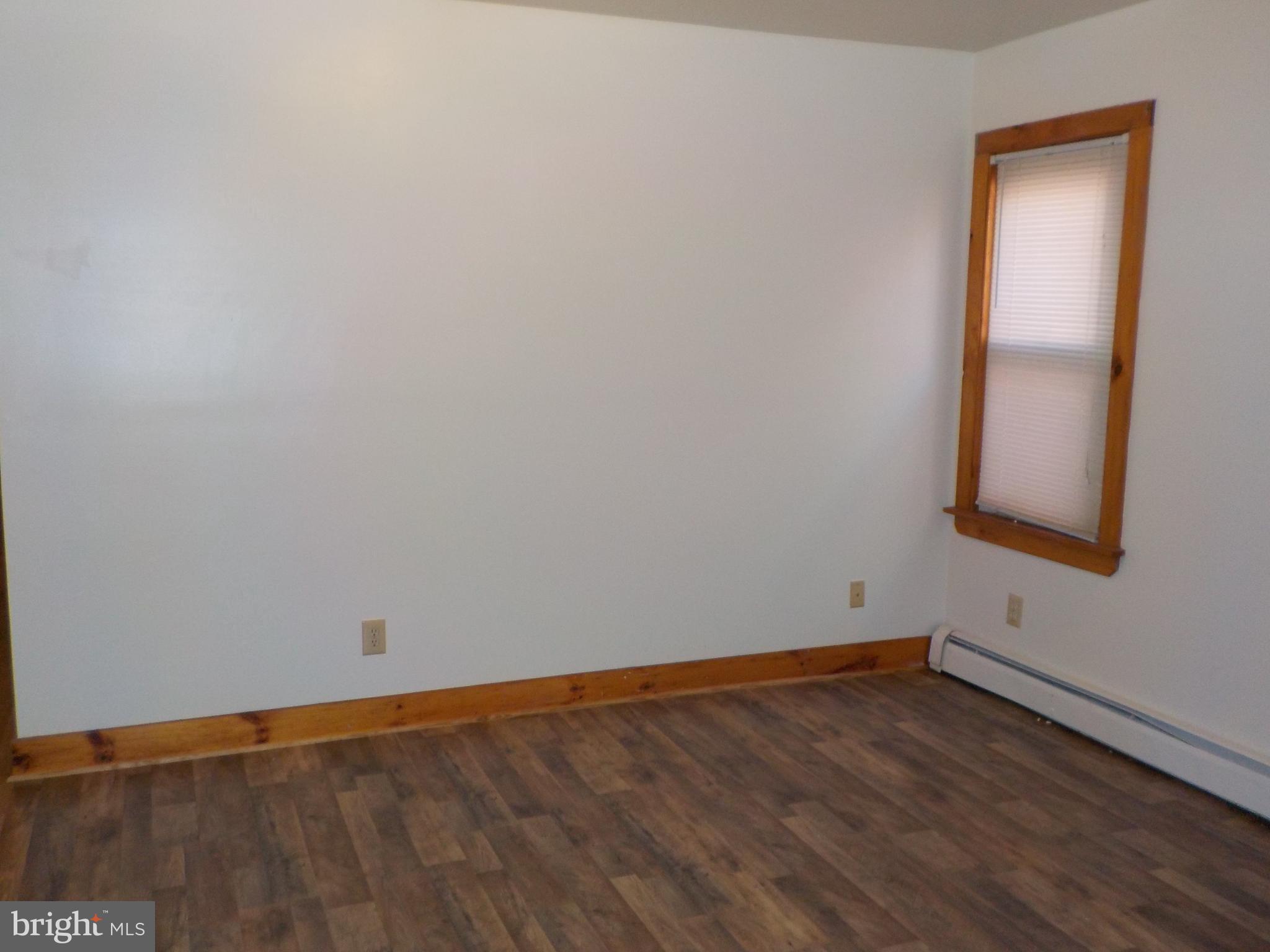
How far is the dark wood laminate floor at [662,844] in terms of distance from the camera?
260 cm

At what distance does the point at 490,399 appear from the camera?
371cm

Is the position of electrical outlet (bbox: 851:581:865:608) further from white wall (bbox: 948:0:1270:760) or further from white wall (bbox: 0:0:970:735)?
white wall (bbox: 948:0:1270:760)

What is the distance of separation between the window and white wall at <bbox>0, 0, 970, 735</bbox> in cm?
15

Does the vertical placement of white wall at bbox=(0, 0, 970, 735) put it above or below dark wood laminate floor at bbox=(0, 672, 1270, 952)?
above

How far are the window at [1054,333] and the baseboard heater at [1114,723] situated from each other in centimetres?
42

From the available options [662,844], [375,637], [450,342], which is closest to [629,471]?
[450,342]

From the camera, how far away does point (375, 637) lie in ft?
12.0

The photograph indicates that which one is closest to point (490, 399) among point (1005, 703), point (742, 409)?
point (742, 409)

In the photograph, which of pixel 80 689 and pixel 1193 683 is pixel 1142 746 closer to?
pixel 1193 683

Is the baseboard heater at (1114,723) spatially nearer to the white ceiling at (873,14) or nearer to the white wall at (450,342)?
the white wall at (450,342)

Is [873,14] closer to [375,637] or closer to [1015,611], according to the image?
[1015,611]

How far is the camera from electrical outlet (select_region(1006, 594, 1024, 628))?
13.4 ft

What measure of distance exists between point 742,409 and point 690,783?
53.7 inches

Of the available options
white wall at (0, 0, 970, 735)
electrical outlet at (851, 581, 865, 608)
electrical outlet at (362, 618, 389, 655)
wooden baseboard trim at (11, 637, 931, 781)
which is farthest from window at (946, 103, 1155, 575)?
electrical outlet at (362, 618, 389, 655)
